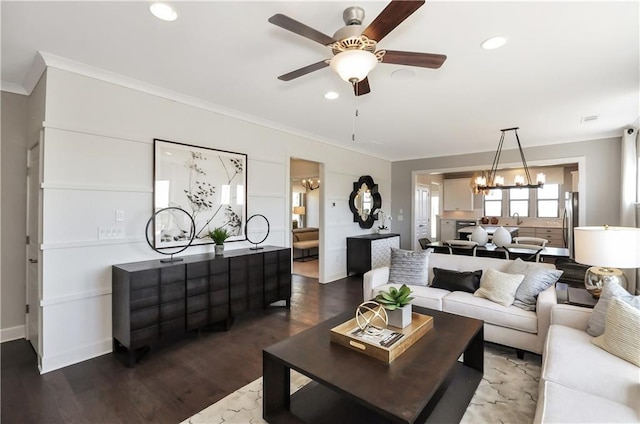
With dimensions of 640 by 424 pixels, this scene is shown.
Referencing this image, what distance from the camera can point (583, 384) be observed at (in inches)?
64.9

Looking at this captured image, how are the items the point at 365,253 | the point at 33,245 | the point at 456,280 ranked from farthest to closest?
1. the point at 365,253
2. the point at 456,280
3. the point at 33,245

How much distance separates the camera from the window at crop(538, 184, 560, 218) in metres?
8.08

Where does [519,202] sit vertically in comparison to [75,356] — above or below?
above

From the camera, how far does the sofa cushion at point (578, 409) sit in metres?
1.32

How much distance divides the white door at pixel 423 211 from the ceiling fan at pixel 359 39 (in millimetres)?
6375

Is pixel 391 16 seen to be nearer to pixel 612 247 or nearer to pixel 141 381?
pixel 612 247

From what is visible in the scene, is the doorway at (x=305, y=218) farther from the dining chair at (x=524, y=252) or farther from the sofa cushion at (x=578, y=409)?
the sofa cushion at (x=578, y=409)

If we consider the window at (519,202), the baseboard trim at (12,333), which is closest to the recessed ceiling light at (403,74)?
the baseboard trim at (12,333)

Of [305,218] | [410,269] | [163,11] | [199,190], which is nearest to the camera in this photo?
[163,11]

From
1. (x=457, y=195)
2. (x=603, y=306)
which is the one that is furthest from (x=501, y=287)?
(x=457, y=195)

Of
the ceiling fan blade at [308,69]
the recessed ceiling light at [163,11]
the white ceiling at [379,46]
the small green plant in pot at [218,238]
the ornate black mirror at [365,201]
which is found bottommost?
the small green plant in pot at [218,238]

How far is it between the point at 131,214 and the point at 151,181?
1.32ft

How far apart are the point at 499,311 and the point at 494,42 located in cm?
234

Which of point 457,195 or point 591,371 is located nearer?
point 591,371
